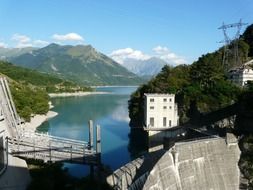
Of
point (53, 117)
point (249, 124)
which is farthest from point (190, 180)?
point (53, 117)

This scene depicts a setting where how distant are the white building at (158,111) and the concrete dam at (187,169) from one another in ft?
61.9

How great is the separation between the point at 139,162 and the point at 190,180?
2743 millimetres

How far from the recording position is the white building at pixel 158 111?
37.9m

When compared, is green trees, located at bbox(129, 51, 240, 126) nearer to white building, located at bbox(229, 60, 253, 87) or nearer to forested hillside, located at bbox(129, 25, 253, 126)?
forested hillside, located at bbox(129, 25, 253, 126)

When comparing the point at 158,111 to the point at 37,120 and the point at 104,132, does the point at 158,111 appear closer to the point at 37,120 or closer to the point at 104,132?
the point at 104,132

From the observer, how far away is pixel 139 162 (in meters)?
15.8

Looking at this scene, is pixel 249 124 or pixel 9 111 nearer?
pixel 9 111

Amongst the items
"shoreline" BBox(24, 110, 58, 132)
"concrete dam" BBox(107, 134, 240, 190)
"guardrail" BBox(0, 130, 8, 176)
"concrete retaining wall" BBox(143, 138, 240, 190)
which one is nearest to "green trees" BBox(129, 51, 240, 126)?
"shoreline" BBox(24, 110, 58, 132)

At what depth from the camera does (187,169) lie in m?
16.7

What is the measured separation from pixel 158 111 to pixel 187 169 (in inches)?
848

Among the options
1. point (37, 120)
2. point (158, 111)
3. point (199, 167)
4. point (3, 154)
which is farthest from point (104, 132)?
point (3, 154)

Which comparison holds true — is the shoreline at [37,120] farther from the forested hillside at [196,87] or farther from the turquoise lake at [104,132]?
the forested hillside at [196,87]

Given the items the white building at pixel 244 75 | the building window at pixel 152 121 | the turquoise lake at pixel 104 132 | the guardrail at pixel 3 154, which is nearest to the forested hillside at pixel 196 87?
the white building at pixel 244 75

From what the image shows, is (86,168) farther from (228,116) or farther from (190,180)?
(228,116)
